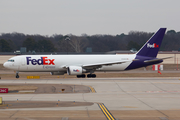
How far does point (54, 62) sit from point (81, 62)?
5.07m

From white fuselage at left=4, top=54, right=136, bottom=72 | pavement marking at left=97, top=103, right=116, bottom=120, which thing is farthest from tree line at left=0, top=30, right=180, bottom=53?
pavement marking at left=97, top=103, right=116, bottom=120

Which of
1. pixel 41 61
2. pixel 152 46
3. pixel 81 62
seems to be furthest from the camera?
pixel 152 46

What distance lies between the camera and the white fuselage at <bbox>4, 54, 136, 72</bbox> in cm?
4688

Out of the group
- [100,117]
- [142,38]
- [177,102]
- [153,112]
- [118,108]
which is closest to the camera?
[100,117]

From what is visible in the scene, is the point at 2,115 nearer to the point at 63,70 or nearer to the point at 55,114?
the point at 55,114

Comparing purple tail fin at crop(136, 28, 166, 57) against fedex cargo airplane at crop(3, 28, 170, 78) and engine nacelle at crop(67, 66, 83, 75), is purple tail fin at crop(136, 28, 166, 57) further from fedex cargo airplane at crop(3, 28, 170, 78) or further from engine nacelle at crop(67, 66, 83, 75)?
engine nacelle at crop(67, 66, 83, 75)

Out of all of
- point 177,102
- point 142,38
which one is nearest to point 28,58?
point 177,102

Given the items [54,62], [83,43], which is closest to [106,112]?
[54,62]

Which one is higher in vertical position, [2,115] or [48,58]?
[48,58]

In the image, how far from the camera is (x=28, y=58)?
47062 millimetres

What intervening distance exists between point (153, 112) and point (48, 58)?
101ft

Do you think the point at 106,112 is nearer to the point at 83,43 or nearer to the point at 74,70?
the point at 74,70

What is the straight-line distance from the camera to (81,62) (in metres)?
48.9

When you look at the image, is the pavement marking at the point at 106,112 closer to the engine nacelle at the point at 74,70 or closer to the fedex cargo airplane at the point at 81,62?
the engine nacelle at the point at 74,70
